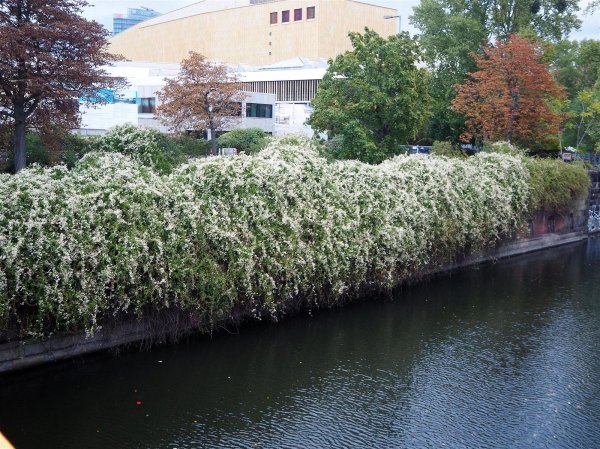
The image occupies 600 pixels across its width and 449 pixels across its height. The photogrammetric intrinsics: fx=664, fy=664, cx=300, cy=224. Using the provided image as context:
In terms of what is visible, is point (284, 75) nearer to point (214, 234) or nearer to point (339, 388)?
point (214, 234)

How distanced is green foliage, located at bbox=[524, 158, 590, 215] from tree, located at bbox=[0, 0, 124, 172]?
13.1 meters

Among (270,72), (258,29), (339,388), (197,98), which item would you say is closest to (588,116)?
(197,98)

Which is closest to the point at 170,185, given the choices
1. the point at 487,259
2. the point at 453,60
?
the point at 487,259

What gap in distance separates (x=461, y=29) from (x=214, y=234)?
27.4 m

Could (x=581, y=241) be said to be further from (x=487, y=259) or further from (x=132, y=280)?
(x=132, y=280)

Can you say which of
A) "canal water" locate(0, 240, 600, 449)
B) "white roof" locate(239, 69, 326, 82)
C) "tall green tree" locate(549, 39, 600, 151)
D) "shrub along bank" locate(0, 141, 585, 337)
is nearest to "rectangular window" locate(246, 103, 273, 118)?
"white roof" locate(239, 69, 326, 82)

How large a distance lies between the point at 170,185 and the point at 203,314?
7.12 feet

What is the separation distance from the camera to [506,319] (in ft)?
42.7

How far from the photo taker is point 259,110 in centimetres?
4447

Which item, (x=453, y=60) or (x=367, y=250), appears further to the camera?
(x=453, y=60)

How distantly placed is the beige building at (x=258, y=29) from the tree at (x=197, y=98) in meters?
43.1

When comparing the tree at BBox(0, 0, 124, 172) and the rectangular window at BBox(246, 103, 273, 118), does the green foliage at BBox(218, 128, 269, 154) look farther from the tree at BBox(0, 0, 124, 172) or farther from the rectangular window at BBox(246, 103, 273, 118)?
the tree at BBox(0, 0, 124, 172)

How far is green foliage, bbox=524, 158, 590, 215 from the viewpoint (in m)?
20.0

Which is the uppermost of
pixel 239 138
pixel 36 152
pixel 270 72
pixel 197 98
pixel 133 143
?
pixel 270 72
